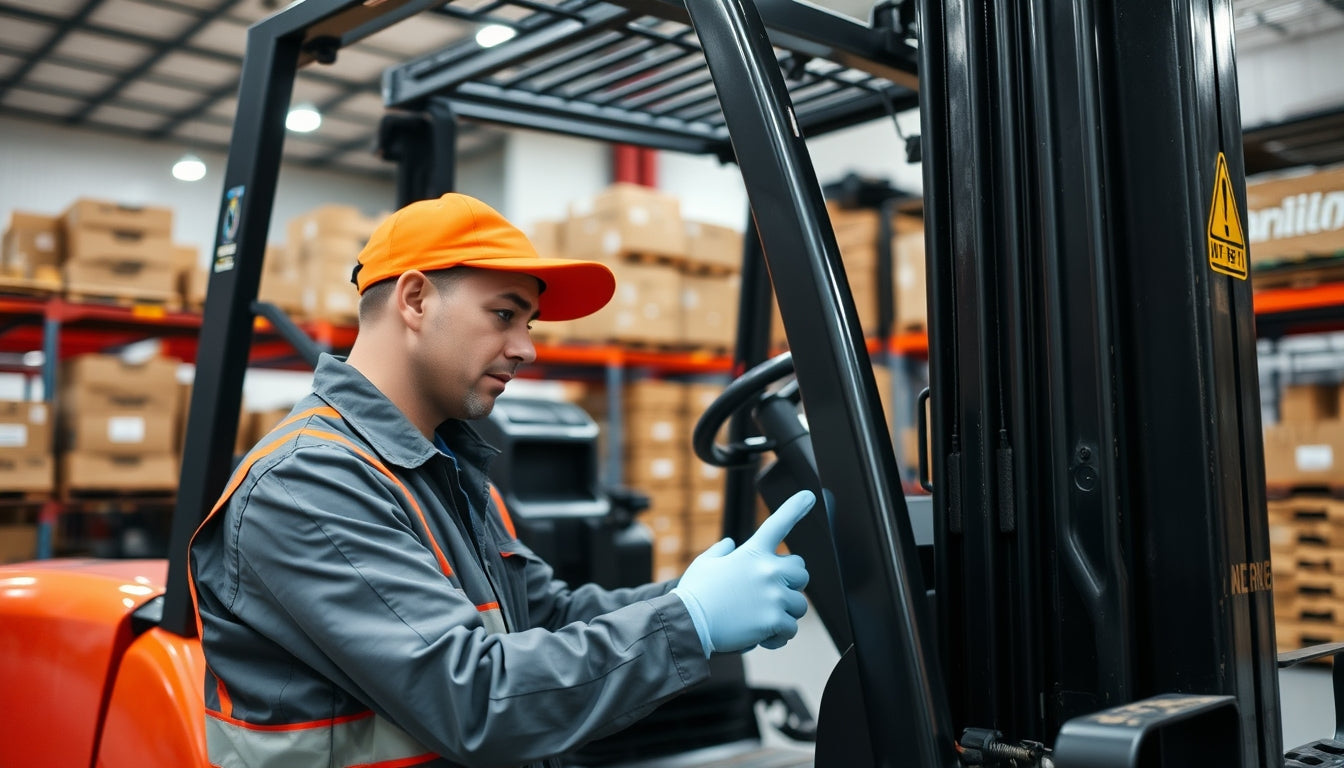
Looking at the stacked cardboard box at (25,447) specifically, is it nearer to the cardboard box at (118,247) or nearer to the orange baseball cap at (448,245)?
the cardboard box at (118,247)

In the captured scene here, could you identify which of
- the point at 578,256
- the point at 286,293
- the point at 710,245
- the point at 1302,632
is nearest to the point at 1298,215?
the point at 1302,632

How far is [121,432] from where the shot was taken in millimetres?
7223

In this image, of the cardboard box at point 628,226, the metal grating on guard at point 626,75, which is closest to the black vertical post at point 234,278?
the metal grating on guard at point 626,75

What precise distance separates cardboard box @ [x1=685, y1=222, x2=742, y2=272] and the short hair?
7738 millimetres

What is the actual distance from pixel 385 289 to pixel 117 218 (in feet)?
21.1

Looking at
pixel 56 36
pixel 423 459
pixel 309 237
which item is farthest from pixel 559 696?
pixel 56 36

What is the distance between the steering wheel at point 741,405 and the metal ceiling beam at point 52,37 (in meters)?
11.1

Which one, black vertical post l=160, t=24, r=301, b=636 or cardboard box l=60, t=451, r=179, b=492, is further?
cardboard box l=60, t=451, r=179, b=492

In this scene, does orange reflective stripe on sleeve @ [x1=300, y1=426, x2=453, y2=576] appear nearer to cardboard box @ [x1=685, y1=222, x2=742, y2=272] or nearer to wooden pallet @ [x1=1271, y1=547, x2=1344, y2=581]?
wooden pallet @ [x1=1271, y1=547, x2=1344, y2=581]

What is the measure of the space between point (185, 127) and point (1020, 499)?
14726 millimetres

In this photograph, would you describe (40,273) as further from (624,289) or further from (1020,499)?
(1020,499)

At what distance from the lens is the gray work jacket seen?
1.53 meters

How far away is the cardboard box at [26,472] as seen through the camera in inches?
267

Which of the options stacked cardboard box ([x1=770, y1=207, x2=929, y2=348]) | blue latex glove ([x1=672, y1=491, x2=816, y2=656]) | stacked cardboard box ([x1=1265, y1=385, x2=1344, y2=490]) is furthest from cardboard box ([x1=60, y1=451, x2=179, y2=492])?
stacked cardboard box ([x1=1265, y1=385, x2=1344, y2=490])
